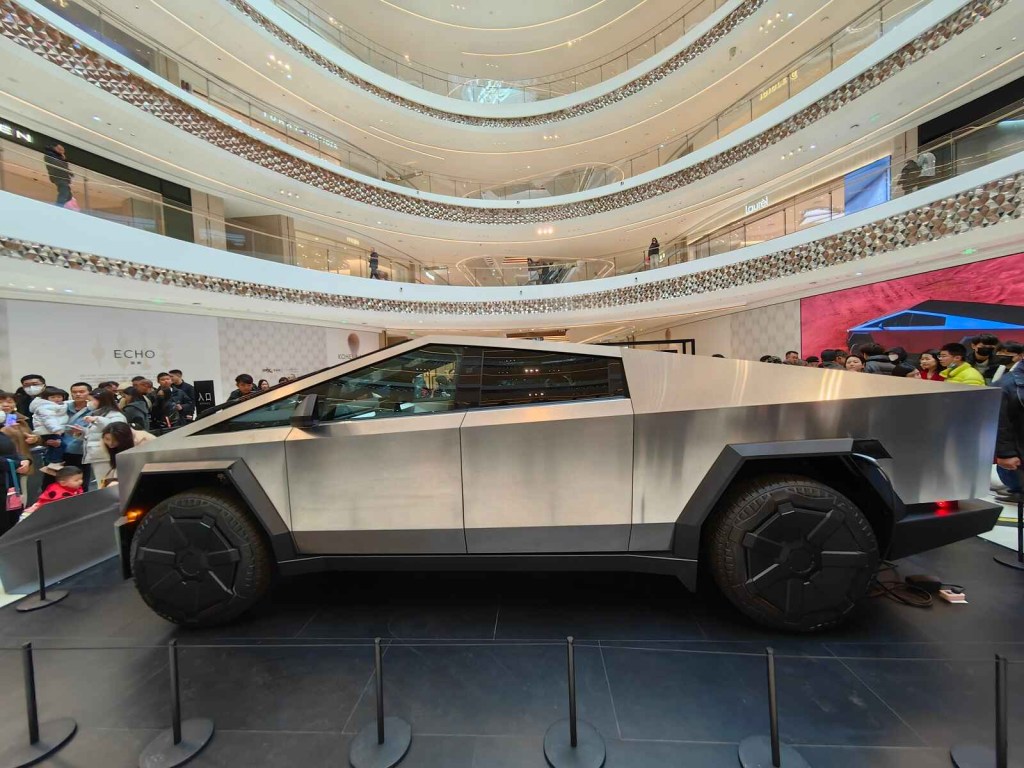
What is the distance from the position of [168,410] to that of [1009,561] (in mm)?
9967

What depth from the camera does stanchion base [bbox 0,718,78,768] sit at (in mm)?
1497

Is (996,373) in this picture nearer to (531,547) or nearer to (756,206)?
(531,547)

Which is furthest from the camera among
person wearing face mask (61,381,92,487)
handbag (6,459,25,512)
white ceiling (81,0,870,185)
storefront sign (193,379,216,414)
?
white ceiling (81,0,870,185)

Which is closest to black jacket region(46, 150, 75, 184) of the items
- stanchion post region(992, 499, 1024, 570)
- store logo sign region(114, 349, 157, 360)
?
store logo sign region(114, 349, 157, 360)

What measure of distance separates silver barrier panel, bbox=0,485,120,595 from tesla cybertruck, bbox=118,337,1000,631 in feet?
4.27

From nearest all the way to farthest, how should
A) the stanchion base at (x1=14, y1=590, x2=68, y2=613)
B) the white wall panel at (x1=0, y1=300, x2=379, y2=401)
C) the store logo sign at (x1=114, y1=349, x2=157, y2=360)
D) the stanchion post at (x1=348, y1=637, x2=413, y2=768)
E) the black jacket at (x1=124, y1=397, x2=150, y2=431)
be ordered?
1. the stanchion post at (x1=348, y1=637, x2=413, y2=768)
2. the stanchion base at (x1=14, y1=590, x2=68, y2=613)
3. the black jacket at (x1=124, y1=397, x2=150, y2=431)
4. the white wall panel at (x1=0, y1=300, x2=379, y2=401)
5. the store logo sign at (x1=114, y1=349, x2=157, y2=360)

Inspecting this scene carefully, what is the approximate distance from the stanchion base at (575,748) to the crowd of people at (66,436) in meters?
2.44

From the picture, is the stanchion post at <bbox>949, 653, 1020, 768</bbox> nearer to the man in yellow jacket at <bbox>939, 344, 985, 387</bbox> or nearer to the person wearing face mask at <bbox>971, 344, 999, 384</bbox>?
the man in yellow jacket at <bbox>939, 344, 985, 387</bbox>

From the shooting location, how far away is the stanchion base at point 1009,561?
2.60 m

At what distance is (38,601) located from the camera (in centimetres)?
265

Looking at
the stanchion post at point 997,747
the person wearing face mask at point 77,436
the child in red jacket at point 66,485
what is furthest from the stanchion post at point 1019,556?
the person wearing face mask at point 77,436

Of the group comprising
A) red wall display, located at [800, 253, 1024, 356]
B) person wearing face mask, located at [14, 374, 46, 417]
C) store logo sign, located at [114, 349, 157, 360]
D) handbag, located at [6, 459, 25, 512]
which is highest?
red wall display, located at [800, 253, 1024, 356]

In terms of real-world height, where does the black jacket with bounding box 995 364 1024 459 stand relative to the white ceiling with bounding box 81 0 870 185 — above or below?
below

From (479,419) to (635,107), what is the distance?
19207 millimetres
